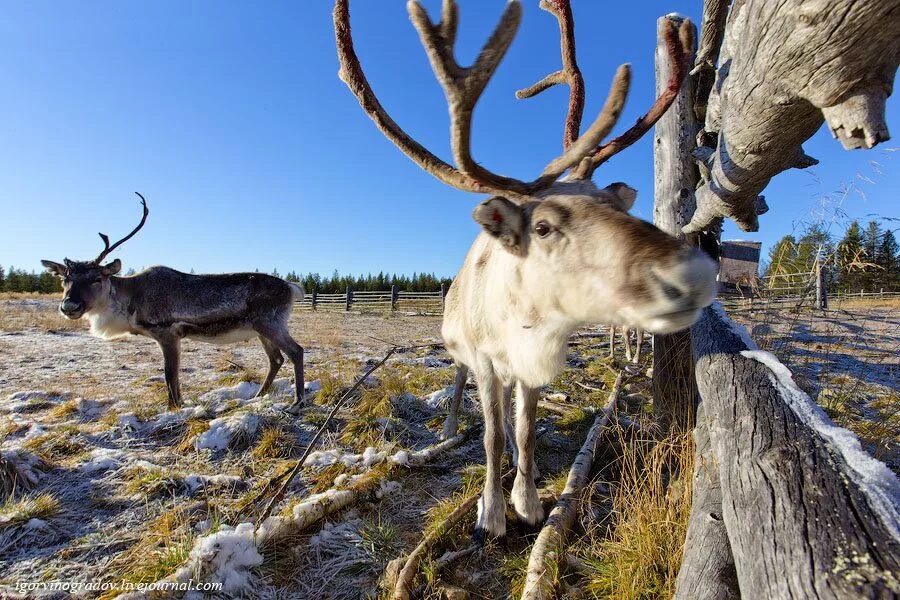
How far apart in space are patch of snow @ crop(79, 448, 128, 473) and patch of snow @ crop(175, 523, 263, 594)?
6.36 feet

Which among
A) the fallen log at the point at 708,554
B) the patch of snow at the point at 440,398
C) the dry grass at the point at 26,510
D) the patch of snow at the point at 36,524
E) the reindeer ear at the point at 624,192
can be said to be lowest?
the patch of snow at the point at 36,524

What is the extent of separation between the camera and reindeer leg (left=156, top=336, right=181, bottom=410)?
16.9 feet

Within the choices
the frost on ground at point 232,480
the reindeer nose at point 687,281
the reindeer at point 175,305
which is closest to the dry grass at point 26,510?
the frost on ground at point 232,480

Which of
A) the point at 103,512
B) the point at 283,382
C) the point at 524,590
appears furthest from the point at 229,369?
the point at 524,590

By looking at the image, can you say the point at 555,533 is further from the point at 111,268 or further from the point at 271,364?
the point at 111,268

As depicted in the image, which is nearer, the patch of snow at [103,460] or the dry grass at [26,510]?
the dry grass at [26,510]

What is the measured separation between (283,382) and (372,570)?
15.0 ft

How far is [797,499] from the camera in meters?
1.06

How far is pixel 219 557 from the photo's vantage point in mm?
2123

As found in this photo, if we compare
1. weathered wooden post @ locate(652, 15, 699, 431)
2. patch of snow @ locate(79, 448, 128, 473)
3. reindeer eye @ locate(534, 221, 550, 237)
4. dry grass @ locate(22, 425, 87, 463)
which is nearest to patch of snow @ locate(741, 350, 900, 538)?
reindeer eye @ locate(534, 221, 550, 237)

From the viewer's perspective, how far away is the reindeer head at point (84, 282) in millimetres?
5727

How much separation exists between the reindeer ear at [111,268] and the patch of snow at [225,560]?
18.1 feet

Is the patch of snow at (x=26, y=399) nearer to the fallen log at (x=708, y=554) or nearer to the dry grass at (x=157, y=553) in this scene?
the dry grass at (x=157, y=553)

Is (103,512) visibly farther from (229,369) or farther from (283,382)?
(229,369)
